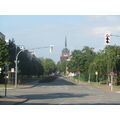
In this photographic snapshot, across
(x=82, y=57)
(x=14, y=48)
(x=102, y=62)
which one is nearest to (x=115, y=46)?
(x=102, y=62)

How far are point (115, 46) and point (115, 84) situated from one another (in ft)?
29.5

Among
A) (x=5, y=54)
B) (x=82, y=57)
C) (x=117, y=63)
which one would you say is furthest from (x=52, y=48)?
(x=82, y=57)

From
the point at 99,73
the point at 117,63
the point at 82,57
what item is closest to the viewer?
the point at 117,63

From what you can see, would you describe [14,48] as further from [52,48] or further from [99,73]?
[52,48]
